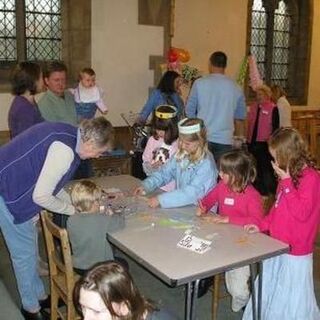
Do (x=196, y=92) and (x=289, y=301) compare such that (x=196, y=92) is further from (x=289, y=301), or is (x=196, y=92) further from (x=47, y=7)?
(x=289, y=301)

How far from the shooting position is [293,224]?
2383mm

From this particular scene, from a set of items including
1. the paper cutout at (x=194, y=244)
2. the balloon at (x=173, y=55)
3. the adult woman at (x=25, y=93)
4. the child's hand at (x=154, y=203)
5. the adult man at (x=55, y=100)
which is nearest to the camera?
the paper cutout at (x=194, y=244)

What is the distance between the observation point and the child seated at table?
2395mm

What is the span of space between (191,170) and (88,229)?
0.81 meters

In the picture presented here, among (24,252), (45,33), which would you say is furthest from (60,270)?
(45,33)

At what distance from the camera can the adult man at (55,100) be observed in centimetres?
390

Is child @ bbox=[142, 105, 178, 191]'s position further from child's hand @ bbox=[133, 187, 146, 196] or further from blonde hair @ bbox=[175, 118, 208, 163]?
blonde hair @ bbox=[175, 118, 208, 163]

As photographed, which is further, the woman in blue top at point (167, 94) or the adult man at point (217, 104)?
the woman in blue top at point (167, 94)

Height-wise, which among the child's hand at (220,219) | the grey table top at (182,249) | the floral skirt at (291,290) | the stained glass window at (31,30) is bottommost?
the floral skirt at (291,290)

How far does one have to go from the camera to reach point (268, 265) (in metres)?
2.59

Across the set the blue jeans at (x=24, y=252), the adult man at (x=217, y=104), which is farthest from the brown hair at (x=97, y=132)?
the adult man at (x=217, y=104)

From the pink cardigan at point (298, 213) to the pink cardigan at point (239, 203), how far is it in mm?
159

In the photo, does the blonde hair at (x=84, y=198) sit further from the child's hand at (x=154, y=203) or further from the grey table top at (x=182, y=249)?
the child's hand at (x=154, y=203)

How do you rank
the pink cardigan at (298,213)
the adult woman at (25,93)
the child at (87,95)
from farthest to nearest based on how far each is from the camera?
1. the child at (87,95)
2. the adult woman at (25,93)
3. the pink cardigan at (298,213)
